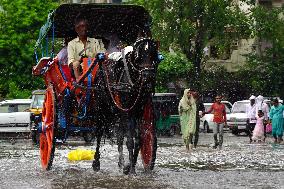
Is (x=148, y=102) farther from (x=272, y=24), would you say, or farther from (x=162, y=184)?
(x=272, y=24)

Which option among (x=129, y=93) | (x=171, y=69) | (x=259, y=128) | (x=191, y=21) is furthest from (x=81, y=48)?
(x=191, y=21)

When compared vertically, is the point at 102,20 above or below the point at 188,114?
above

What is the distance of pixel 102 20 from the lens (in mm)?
13836

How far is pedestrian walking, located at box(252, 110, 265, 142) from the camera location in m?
27.4

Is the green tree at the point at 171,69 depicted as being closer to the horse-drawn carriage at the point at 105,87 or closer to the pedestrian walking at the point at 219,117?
the pedestrian walking at the point at 219,117

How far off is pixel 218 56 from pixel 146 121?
42.7 meters

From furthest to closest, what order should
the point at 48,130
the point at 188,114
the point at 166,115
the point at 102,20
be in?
the point at 166,115
the point at 188,114
the point at 102,20
the point at 48,130

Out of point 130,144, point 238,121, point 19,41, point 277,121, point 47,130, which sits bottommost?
point 238,121

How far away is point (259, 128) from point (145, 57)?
55.2ft

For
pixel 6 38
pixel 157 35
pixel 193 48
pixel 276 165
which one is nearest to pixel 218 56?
pixel 193 48

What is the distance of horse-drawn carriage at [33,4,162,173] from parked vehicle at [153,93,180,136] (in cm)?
1951

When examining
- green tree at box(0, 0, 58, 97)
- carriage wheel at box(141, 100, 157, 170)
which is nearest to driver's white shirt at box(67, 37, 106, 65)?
carriage wheel at box(141, 100, 157, 170)

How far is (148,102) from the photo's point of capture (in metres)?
12.2

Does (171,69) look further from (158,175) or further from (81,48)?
(158,175)
